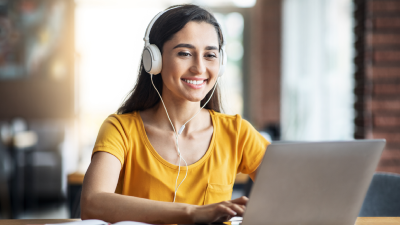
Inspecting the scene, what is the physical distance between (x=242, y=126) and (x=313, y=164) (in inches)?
23.2

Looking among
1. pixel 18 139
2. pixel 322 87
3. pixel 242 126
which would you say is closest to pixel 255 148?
pixel 242 126

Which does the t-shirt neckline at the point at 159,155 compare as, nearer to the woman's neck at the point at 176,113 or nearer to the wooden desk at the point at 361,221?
the woman's neck at the point at 176,113

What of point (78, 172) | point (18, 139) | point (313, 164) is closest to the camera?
point (313, 164)

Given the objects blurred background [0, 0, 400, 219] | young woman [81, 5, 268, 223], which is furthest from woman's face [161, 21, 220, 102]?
blurred background [0, 0, 400, 219]

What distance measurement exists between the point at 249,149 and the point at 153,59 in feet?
1.49

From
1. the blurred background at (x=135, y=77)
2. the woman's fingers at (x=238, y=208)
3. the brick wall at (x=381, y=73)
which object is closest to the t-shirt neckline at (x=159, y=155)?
the woman's fingers at (x=238, y=208)

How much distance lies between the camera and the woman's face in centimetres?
121

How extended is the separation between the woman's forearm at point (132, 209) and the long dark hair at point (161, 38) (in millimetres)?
428

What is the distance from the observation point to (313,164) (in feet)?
2.67

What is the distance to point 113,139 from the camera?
3.93 ft

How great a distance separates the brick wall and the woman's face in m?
1.33

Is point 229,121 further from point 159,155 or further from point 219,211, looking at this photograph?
point 219,211

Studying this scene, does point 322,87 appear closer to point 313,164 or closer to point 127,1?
→ point 313,164

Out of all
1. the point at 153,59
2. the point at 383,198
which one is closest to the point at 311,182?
the point at 153,59
